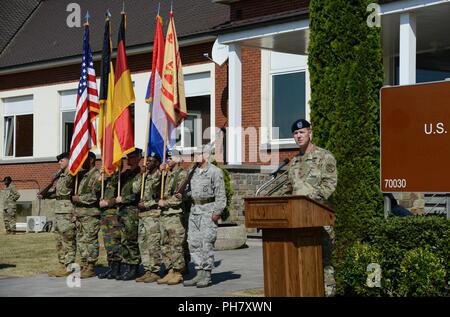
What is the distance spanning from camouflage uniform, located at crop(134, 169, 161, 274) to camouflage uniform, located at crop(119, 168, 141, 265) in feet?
0.76

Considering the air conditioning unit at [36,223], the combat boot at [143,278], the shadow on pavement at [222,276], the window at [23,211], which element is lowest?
the shadow on pavement at [222,276]

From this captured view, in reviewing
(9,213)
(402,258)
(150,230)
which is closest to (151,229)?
(150,230)

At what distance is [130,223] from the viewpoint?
42.8 feet

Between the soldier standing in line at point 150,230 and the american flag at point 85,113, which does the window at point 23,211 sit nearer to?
the american flag at point 85,113

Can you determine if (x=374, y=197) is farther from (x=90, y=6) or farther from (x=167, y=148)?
(x=90, y=6)

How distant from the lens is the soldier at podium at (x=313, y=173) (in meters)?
9.60

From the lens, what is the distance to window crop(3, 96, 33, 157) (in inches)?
1186

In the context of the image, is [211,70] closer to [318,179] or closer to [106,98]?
[106,98]

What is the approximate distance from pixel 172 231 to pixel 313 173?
3.37m

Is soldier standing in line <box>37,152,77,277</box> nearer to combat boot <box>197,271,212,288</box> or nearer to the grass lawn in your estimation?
the grass lawn

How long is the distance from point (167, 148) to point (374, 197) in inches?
155

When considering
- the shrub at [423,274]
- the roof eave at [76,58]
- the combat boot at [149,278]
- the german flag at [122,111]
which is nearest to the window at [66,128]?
the roof eave at [76,58]

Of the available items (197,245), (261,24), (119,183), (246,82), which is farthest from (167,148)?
(246,82)

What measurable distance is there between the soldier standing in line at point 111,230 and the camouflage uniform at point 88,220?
145 mm
